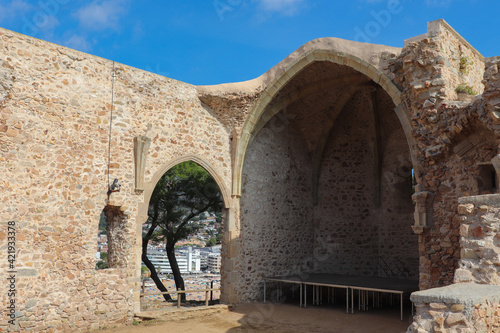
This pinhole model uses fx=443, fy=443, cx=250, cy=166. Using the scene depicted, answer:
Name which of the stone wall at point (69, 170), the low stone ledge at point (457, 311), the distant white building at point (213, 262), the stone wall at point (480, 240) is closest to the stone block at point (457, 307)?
the low stone ledge at point (457, 311)

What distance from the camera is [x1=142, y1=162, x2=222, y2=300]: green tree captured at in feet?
46.8

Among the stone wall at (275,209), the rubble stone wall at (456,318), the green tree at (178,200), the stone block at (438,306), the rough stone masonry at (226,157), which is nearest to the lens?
the rubble stone wall at (456,318)

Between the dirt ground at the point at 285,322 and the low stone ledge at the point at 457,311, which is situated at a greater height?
the low stone ledge at the point at 457,311

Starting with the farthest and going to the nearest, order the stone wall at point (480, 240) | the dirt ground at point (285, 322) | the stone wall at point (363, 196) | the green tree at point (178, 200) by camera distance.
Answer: the green tree at point (178, 200) < the stone wall at point (363, 196) < the dirt ground at point (285, 322) < the stone wall at point (480, 240)

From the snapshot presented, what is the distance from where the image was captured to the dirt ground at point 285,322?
8.20 meters

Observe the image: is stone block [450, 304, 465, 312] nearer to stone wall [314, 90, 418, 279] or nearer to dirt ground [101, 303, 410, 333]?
dirt ground [101, 303, 410, 333]

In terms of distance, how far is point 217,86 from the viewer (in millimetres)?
10047

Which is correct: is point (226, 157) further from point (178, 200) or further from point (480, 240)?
point (480, 240)

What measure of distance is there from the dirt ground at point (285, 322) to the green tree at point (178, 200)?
512cm

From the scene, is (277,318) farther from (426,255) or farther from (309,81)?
(309,81)

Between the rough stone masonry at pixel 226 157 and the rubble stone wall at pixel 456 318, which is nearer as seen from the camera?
the rubble stone wall at pixel 456 318

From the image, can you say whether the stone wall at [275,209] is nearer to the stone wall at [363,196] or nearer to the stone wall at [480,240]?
the stone wall at [363,196]

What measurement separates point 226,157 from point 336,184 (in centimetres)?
392

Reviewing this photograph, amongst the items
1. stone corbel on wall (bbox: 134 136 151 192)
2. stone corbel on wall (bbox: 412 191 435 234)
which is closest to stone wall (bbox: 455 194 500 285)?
stone corbel on wall (bbox: 412 191 435 234)
